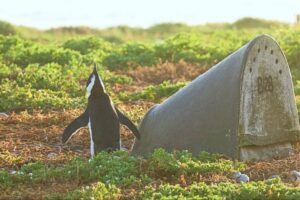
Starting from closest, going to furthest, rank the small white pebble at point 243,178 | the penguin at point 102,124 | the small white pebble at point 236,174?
the small white pebble at point 243,178, the small white pebble at point 236,174, the penguin at point 102,124

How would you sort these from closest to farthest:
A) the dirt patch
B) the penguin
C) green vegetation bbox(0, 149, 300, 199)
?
green vegetation bbox(0, 149, 300, 199) < the penguin < the dirt patch

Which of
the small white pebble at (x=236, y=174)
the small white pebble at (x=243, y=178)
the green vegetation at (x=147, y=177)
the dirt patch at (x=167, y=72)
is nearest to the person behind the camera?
the green vegetation at (x=147, y=177)

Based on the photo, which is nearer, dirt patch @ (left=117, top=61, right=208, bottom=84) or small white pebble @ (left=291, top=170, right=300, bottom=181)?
small white pebble @ (left=291, top=170, right=300, bottom=181)

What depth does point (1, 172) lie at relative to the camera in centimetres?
804

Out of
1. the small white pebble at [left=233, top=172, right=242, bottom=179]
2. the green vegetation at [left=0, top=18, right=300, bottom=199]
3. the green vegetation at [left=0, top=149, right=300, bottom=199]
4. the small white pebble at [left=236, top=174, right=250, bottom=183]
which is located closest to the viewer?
the green vegetation at [left=0, top=149, right=300, bottom=199]

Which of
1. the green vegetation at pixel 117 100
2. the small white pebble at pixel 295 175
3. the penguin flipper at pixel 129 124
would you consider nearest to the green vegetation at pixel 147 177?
the green vegetation at pixel 117 100

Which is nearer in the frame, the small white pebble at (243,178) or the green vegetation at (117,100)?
the green vegetation at (117,100)

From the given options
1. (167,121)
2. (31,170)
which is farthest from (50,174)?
(167,121)

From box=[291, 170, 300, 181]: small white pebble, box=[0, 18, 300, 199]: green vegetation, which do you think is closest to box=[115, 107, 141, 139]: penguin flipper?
box=[0, 18, 300, 199]: green vegetation

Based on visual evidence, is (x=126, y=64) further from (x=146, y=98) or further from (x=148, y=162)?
(x=148, y=162)

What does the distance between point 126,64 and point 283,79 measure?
9.93 meters

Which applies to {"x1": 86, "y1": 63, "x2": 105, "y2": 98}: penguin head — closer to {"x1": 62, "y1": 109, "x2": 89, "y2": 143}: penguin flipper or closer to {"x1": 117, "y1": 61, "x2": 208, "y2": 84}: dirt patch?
{"x1": 62, "y1": 109, "x2": 89, "y2": 143}: penguin flipper

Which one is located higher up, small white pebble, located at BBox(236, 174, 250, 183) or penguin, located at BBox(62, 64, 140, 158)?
penguin, located at BBox(62, 64, 140, 158)

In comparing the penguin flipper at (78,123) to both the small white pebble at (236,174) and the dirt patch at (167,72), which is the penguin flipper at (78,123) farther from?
the dirt patch at (167,72)
